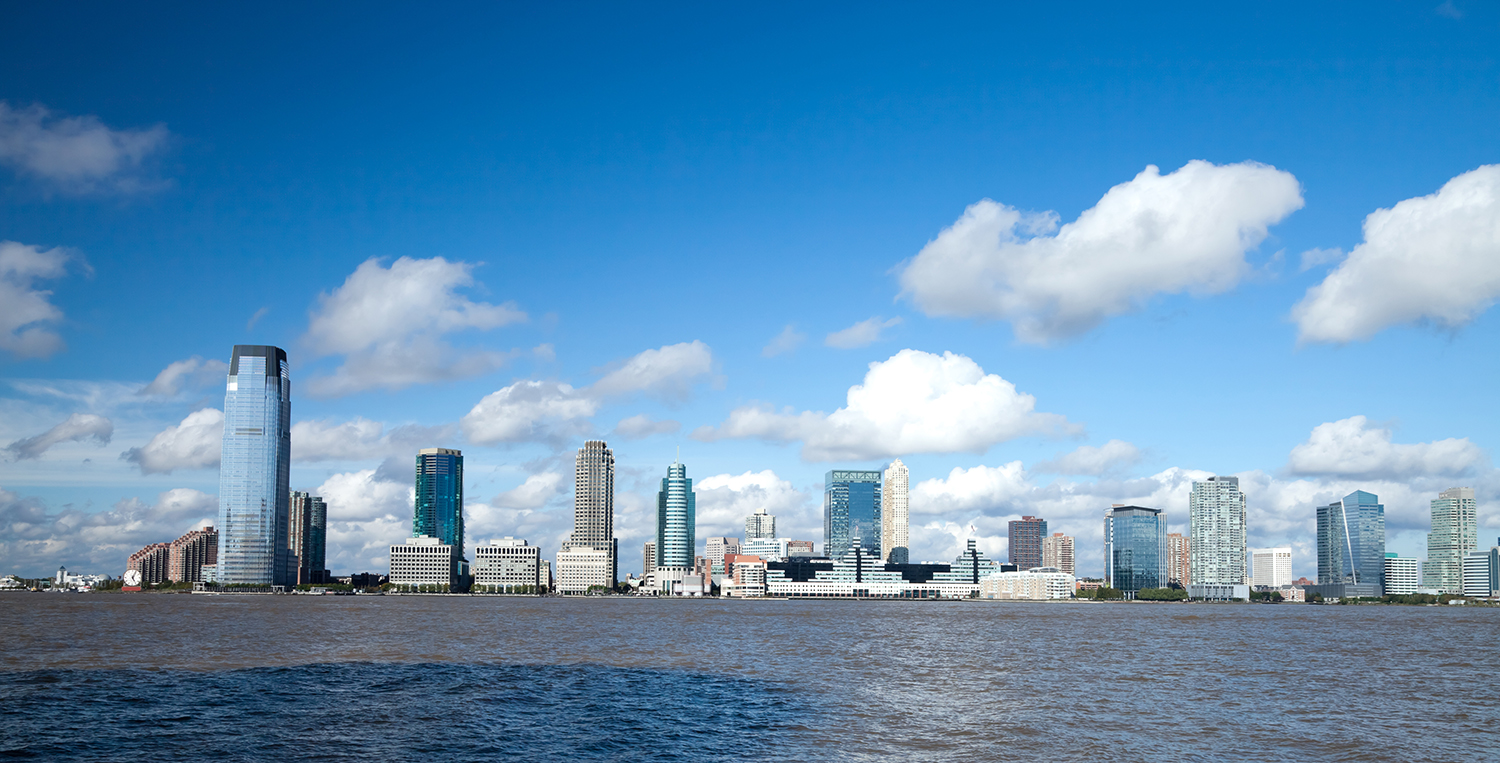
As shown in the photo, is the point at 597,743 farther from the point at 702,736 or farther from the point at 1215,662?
the point at 1215,662

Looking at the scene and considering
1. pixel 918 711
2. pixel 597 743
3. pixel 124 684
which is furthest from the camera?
pixel 124 684

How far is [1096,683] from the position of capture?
257ft

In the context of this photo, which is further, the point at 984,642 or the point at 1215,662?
the point at 984,642

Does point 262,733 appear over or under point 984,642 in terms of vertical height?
over

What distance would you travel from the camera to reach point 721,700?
6656 cm

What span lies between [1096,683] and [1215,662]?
2851cm

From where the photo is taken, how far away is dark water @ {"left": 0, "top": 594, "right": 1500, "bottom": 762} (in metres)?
50.0

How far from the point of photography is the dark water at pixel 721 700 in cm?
5000

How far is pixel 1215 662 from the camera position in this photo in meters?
99.9

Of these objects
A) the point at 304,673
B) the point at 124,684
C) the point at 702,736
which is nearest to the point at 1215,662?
the point at 702,736

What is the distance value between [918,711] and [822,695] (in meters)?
8.71

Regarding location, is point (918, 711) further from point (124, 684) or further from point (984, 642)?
point (984, 642)

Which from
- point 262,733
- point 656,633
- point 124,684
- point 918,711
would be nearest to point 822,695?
point 918,711

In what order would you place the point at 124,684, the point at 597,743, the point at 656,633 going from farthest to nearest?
the point at 656,633 < the point at 124,684 < the point at 597,743
